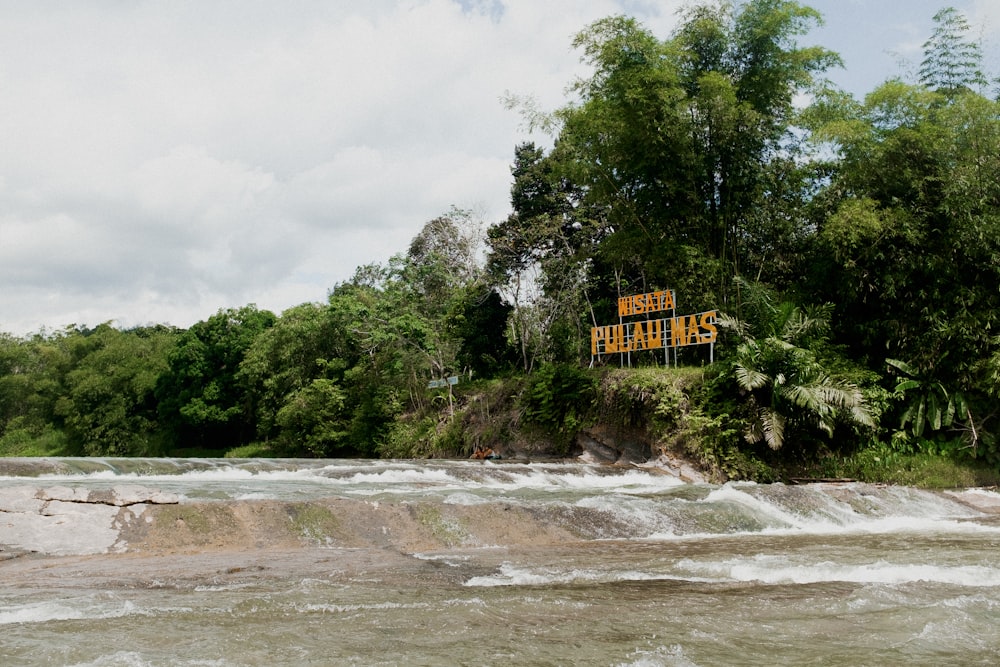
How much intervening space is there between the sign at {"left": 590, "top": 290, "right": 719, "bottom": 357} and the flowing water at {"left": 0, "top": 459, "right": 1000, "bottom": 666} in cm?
687

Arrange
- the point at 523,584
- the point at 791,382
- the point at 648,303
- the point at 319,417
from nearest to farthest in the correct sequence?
the point at 523,584, the point at 791,382, the point at 648,303, the point at 319,417

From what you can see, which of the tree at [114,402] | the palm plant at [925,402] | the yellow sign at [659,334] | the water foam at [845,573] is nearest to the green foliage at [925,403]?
the palm plant at [925,402]

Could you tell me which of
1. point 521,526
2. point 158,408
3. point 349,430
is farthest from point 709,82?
point 158,408

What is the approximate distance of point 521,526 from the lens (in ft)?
28.0

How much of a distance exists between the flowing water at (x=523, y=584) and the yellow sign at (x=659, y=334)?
677 centimetres

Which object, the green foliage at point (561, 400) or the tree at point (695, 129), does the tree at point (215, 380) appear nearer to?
the green foliage at point (561, 400)

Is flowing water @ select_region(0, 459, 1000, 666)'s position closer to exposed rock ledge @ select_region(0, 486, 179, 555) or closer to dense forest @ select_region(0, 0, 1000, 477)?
exposed rock ledge @ select_region(0, 486, 179, 555)

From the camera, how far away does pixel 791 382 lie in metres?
14.6

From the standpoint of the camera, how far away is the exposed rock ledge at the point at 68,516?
704 centimetres

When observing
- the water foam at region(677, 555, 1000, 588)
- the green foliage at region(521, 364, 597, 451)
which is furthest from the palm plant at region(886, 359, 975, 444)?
the water foam at region(677, 555, 1000, 588)

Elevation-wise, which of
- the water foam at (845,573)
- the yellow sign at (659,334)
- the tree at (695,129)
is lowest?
the water foam at (845,573)

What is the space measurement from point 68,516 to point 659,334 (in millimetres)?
14100

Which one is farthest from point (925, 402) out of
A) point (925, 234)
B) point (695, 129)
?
point (695, 129)

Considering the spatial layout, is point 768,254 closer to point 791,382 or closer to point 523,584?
point 791,382
